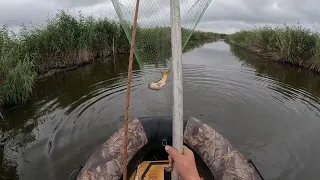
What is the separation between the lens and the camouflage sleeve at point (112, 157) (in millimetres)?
3178

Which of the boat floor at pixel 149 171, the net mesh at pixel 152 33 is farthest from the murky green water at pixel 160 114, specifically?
the boat floor at pixel 149 171

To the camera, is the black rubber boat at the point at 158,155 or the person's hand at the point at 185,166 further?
the black rubber boat at the point at 158,155

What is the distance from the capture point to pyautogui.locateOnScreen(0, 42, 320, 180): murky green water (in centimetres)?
504

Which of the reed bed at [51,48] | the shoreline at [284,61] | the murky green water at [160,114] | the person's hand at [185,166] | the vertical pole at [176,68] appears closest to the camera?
the person's hand at [185,166]

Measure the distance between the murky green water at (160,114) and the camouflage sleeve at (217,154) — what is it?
3.69 ft

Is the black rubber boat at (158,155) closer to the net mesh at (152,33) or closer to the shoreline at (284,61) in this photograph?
the net mesh at (152,33)

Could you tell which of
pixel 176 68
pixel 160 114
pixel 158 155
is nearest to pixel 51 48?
pixel 160 114

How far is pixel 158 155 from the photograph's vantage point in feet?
13.8

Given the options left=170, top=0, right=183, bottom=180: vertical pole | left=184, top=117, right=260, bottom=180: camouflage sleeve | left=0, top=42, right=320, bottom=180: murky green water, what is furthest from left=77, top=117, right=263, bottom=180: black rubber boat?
left=170, top=0, right=183, bottom=180: vertical pole

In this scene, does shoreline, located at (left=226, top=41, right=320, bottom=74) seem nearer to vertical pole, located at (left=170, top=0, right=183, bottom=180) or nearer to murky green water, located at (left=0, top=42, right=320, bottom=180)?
murky green water, located at (left=0, top=42, right=320, bottom=180)

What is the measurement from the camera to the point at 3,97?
7.53 meters

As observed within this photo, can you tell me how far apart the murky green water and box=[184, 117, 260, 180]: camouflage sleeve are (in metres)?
1.13

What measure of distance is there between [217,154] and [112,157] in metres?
1.34

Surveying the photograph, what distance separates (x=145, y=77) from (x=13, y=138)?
453cm
